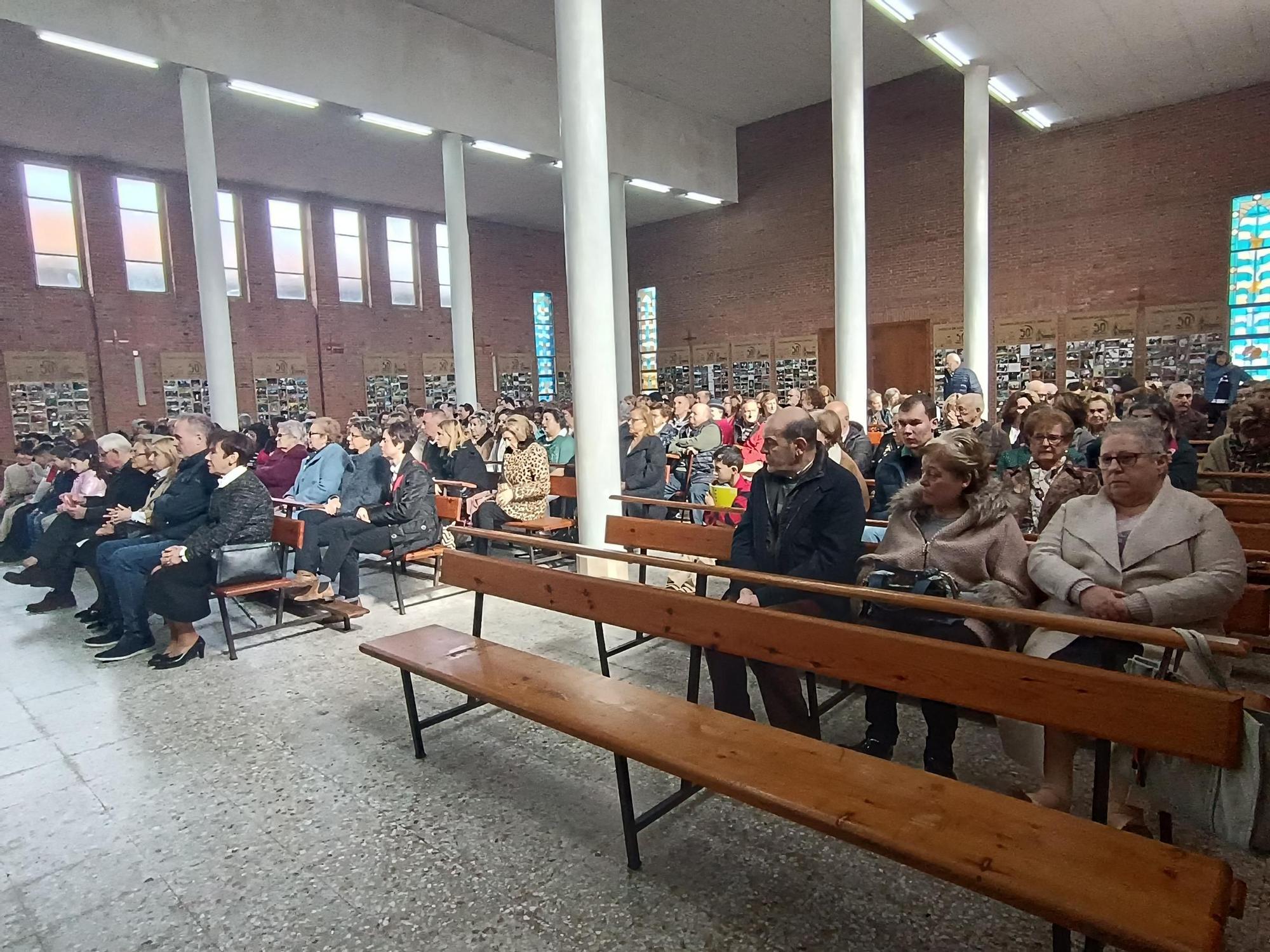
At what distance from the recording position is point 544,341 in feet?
68.6

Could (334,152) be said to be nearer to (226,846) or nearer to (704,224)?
(704,224)

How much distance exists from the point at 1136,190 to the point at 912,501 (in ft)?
43.8

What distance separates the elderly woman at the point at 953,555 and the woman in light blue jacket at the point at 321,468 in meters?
4.61

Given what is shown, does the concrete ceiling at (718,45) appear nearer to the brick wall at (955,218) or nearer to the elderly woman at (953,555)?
the brick wall at (955,218)

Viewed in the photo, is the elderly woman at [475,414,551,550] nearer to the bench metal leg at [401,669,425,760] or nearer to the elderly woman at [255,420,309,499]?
the elderly woman at [255,420,309,499]

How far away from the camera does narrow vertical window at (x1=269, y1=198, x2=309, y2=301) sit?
53.8 feet

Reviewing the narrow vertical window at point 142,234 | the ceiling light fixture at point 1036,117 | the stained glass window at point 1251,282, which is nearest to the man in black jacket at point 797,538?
the ceiling light fixture at point 1036,117

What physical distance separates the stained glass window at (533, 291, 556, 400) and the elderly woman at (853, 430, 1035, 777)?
725 inches

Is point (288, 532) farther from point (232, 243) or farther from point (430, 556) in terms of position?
point (232, 243)

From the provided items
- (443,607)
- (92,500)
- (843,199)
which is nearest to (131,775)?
(443,607)

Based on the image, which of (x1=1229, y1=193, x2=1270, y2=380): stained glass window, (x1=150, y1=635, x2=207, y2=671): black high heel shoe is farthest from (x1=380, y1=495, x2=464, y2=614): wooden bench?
(x1=1229, y1=193, x2=1270, y2=380): stained glass window

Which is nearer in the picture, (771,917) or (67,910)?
(771,917)

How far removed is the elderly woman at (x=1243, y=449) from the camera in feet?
15.7

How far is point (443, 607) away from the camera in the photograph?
5426mm
